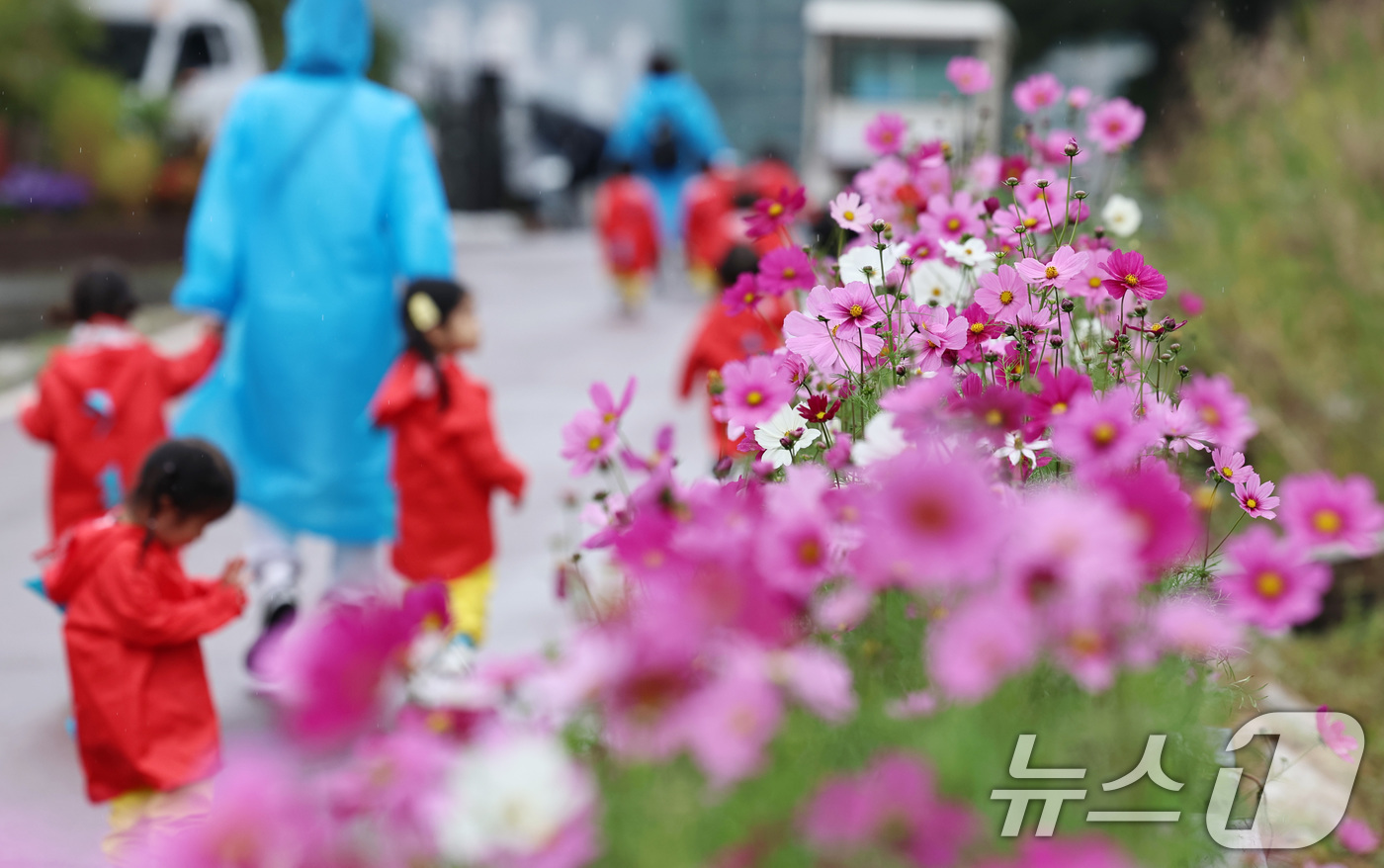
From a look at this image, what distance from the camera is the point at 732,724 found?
2.93 ft

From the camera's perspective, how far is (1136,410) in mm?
1657

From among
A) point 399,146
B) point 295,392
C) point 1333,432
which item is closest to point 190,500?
point 295,392

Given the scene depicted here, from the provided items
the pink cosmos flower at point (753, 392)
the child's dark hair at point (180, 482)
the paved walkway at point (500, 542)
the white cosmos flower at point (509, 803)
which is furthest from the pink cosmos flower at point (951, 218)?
the paved walkway at point (500, 542)

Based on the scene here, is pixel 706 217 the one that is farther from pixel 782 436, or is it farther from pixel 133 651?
pixel 782 436

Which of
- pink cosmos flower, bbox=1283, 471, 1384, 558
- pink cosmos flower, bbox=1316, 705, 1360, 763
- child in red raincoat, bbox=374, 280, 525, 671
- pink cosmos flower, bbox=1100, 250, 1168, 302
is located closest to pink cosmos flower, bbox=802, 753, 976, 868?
pink cosmos flower, bbox=1283, 471, 1384, 558

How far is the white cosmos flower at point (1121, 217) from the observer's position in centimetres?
220

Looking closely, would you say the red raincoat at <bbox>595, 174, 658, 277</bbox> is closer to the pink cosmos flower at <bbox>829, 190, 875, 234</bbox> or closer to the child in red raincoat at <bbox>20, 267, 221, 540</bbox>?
the child in red raincoat at <bbox>20, 267, 221, 540</bbox>

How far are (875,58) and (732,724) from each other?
689 inches

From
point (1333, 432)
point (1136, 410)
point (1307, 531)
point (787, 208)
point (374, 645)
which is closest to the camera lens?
point (374, 645)

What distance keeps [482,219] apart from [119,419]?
19.7 metres

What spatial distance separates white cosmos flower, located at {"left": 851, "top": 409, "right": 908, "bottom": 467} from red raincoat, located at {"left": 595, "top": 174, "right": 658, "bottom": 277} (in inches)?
A: 426

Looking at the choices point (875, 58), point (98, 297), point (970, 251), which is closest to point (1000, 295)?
point (970, 251)

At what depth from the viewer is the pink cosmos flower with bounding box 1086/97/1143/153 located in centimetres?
227

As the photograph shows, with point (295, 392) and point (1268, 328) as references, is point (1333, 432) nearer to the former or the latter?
point (1268, 328)
